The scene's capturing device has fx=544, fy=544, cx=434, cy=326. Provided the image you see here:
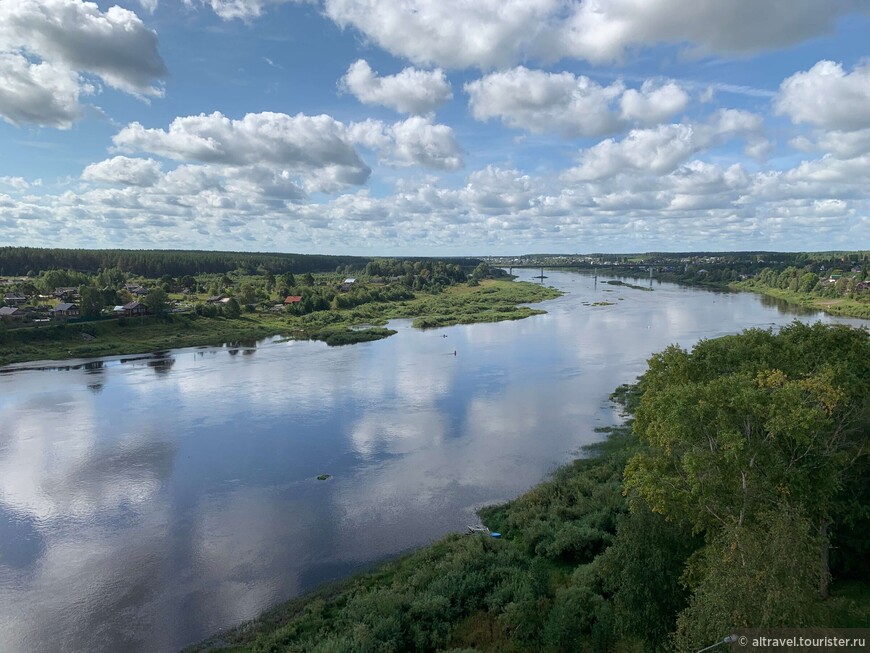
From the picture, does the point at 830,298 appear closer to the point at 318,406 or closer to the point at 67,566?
the point at 318,406

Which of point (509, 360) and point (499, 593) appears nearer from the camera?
point (499, 593)

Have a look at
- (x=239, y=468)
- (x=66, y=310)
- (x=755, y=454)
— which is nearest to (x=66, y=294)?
(x=66, y=310)

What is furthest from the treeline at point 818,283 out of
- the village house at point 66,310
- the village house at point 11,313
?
the village house at point 11,313

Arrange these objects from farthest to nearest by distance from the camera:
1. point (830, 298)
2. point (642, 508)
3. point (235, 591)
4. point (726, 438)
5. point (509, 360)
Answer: point (830, 298) → point (509, 360) → point (235, 591) → point (642, 508) → point (726, 438)

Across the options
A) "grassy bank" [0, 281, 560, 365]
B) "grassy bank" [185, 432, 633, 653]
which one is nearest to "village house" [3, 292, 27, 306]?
"grassy bank" [0, 281, 560, 365]

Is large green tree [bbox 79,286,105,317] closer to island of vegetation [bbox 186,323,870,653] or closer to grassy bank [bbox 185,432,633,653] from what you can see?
grassy bank [bbox 185,432,633,653]

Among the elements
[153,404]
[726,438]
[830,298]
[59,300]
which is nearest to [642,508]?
[726,438]

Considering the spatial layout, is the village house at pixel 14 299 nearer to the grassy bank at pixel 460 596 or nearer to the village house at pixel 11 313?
the village house at pixel 11 313
